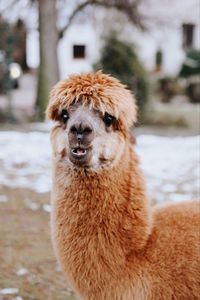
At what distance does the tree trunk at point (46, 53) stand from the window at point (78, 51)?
21.5 metres

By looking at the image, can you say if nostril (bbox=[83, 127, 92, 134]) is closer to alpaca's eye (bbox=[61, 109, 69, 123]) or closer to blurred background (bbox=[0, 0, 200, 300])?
alpaca's eye (bbox=[61, 109, 69, 123])

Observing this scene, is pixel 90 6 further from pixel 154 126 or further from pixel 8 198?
pixel 8 198

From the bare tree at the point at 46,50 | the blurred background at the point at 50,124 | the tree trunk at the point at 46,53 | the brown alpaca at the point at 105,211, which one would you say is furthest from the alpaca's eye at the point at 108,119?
the tree trunk at the point at 46,53

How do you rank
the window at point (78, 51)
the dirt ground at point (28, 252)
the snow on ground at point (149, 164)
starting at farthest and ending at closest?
the window at point (78, 51) → the snow on ground at point (149, 164) → the dirt ground at point (28, 252)

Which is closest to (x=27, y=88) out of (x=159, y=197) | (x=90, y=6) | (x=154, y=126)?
(x=90, y=6)

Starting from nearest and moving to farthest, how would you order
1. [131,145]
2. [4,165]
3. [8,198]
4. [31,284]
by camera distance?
1. [131,145]
2. [31,284]
3. [8,198]
4. [4,165]

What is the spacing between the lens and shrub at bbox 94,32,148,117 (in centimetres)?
1639

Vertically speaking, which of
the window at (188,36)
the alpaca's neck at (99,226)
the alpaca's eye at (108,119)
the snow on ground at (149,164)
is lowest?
the snow on ground at (149,164)

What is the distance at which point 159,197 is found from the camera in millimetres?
7500

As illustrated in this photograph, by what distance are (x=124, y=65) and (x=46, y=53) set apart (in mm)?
2150

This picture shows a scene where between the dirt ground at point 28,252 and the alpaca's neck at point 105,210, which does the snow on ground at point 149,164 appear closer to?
the dirt ground at point 28,252

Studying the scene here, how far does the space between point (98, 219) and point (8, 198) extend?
14.5 feet

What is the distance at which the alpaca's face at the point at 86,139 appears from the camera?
302 centimetres

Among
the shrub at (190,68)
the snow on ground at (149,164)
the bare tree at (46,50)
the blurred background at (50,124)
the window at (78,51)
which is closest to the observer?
the blurred background at (50,124)
